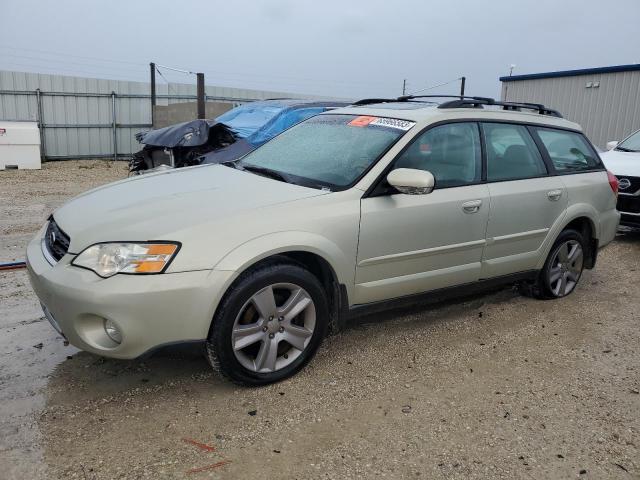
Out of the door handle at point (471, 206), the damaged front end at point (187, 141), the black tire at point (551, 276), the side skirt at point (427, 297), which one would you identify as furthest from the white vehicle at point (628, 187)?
the damaged front end at point (187, 141)

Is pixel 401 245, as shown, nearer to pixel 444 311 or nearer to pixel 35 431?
pixel 444 311

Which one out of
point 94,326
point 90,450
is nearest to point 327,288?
point 94,326

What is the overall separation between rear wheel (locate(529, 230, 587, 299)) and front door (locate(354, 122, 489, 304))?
40.2 inches

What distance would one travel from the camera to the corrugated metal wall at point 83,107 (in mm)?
16281

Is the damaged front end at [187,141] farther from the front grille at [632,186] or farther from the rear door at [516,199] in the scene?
the front grille at [632,186]

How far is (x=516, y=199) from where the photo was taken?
A: 13.9 ft

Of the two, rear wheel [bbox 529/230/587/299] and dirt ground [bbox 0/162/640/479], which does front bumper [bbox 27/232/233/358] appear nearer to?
dirt ground [bbox 0/162/640/479]

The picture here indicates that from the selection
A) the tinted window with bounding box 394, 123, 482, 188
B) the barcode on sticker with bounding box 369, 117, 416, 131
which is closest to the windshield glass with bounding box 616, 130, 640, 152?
the tinted window with bounding box 394, 123, 482, 188

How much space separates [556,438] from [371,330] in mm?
1575

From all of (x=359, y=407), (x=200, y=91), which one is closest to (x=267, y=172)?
(x=359, y=407)

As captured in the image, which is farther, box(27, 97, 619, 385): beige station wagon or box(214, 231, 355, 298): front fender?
box(214, 231, 355, 298): front fender

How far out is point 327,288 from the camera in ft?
11.4

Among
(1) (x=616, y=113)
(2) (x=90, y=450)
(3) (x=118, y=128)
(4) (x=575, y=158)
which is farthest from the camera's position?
(3) (x=118, y=128)

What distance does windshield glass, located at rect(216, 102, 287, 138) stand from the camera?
852 centimetres
